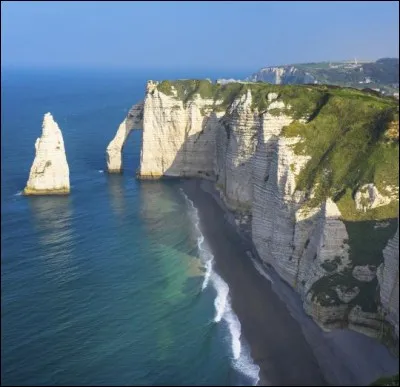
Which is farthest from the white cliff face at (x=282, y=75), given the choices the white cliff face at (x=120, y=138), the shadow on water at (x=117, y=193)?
the shadow on water at (x=117, y=193)

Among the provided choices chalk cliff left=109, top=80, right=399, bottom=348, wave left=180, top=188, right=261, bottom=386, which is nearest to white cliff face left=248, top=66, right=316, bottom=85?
chalk cliff left=109, top=80, right=399, bottom=348

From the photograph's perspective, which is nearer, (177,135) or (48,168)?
(48,168)

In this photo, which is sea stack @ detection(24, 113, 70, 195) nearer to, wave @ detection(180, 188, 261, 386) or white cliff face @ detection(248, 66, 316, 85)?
wave @ detection(180, 188, 261, 386)

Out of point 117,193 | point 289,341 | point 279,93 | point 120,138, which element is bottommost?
point 289,341

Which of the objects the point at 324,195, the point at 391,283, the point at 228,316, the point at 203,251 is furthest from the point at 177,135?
the point at 391,283

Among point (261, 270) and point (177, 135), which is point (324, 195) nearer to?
point (261, 270)
